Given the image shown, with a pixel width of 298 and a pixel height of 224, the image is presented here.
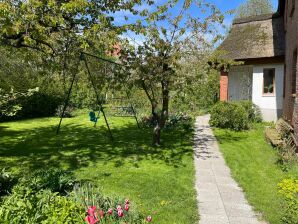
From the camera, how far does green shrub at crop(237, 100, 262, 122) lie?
1818 centimetres

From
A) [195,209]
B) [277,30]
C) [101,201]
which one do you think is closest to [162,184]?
[195,209]

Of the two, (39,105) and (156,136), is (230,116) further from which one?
(39,105)

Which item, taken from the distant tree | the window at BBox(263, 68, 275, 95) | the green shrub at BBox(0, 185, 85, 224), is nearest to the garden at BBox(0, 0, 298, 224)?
the green shrub at BBox(0, 185, 85, 224)

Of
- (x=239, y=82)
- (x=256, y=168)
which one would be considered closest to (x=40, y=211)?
(x=256, y=168)

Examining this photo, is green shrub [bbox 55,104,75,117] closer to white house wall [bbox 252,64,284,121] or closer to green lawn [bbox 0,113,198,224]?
green lawn [bbox 0,113,198,224]

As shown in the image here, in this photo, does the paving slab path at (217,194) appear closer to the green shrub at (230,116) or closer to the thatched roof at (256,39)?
the green shrub at (230,116)

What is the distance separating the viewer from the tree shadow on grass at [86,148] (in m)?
10.6

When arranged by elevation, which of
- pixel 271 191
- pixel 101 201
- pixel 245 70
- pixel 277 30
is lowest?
pixel 271 191

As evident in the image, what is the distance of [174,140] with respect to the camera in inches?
551

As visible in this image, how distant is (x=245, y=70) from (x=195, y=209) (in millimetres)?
16930

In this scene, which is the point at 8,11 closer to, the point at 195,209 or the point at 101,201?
the point at 101,201

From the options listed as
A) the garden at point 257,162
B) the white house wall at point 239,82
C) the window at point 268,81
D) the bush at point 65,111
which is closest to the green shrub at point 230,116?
the garden at point 257,162

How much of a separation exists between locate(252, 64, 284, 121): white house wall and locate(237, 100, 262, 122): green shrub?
351 millimetres

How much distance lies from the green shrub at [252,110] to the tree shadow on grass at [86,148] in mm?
3827
